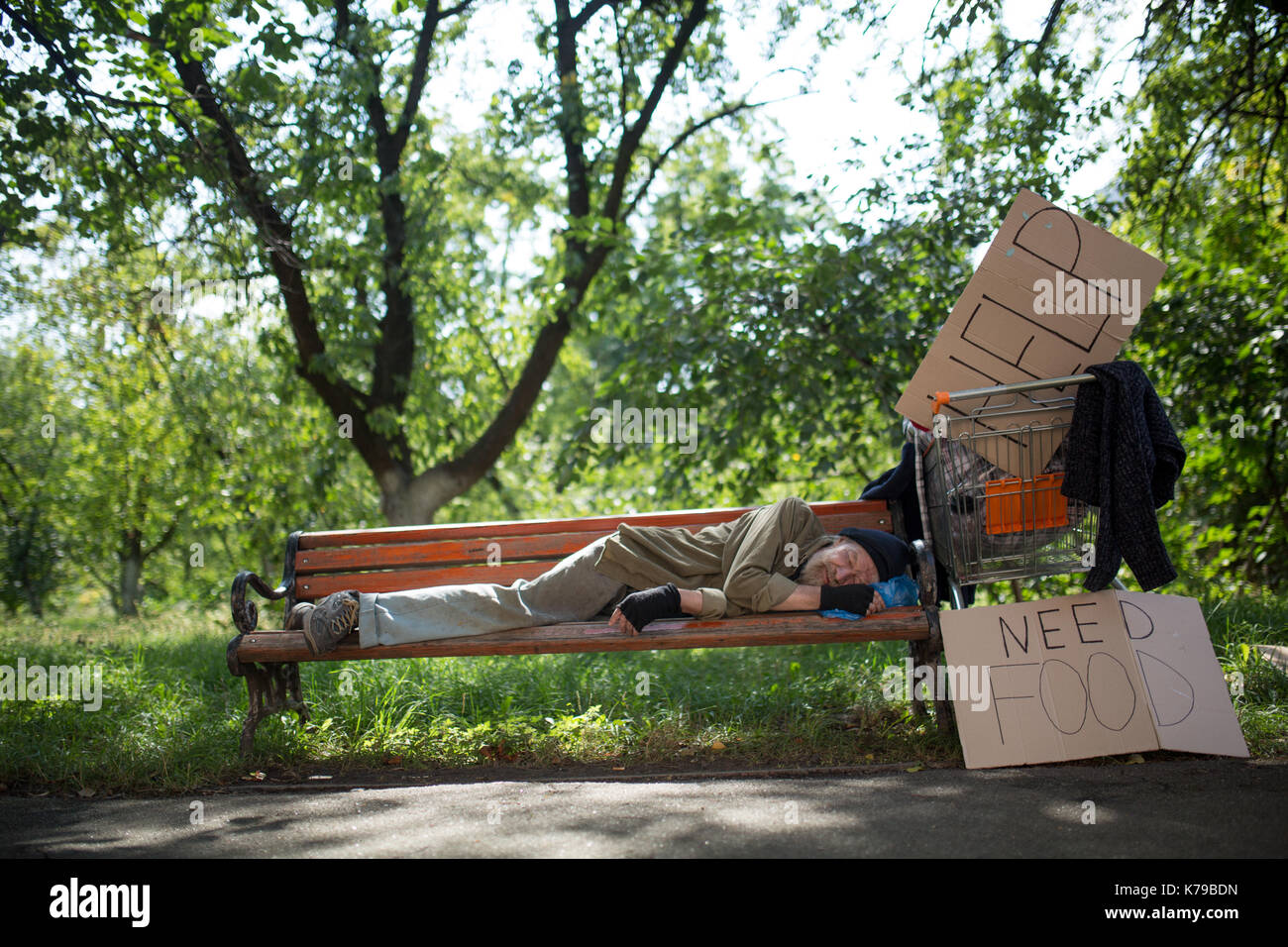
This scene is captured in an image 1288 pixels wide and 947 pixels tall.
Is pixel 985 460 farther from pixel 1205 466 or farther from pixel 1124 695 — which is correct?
pixel 1205 466

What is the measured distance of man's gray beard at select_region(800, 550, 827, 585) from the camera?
14.5 feet

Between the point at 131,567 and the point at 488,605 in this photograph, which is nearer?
the point at 488,605

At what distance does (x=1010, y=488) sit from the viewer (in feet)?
13.1

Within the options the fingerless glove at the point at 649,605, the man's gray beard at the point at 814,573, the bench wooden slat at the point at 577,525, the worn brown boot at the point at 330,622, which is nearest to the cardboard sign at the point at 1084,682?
the man's gray beard at the point at 814,573

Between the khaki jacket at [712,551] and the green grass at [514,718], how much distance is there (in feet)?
2.40

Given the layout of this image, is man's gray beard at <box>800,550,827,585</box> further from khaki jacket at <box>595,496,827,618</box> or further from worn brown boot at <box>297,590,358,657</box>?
worn brown boot at <box>297,590,358,657</box>

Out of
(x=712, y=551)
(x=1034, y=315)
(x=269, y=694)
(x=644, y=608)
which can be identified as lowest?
(x=269, y=694)

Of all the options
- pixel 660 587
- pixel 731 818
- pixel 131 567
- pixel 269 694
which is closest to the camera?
pixel 731 818

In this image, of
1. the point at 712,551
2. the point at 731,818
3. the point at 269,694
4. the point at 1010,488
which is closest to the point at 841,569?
the point at 712,551

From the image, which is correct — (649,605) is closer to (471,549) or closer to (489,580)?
(489,580)

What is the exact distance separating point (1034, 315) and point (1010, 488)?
30.4 inches

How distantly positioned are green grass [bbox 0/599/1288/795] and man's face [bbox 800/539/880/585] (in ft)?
2.36

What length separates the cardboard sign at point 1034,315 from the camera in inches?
160

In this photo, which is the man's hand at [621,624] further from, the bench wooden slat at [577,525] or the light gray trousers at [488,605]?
the bench wooden slat at [577,525]
